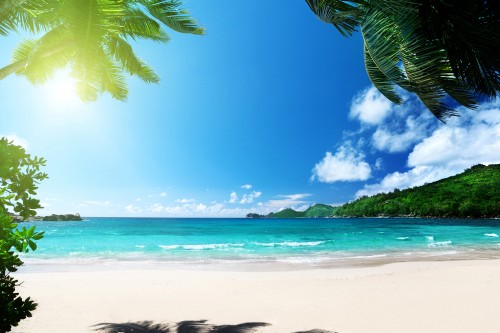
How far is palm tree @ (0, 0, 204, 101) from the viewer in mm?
4023

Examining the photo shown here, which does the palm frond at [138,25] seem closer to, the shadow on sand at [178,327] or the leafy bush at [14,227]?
the leafy bush at [14,227]

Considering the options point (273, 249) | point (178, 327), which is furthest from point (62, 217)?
point (178, 327)

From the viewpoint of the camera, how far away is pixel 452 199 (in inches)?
3716

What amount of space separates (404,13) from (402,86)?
4.78ft

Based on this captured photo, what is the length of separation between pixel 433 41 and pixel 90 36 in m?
4.43

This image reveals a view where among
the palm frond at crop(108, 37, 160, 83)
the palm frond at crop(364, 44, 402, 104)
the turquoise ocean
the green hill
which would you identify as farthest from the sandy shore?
the green hill

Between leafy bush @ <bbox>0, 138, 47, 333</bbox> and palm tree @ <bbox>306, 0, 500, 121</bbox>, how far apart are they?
4.15 meters

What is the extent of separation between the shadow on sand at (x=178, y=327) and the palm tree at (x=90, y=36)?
179 inches

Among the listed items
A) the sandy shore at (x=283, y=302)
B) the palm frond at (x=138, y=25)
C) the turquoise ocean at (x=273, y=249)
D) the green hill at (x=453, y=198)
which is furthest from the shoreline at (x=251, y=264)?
the green hill at (x=453, y=198)

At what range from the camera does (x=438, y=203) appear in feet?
316

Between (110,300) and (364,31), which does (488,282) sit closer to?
(364,31)

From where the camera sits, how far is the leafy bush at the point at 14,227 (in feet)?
8.66

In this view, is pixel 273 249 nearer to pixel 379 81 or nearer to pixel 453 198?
pixel 379 81

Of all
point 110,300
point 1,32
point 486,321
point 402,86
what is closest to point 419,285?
point 486,321
